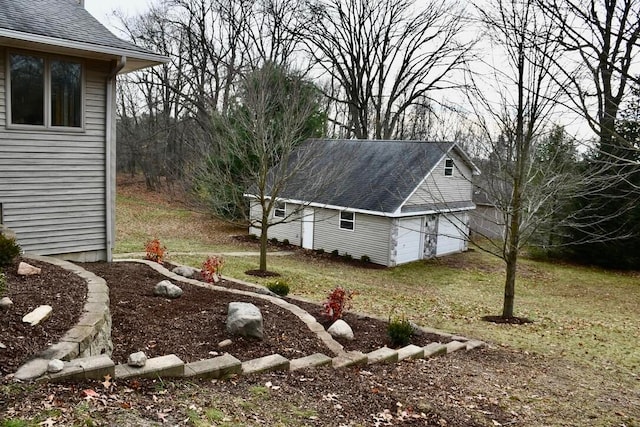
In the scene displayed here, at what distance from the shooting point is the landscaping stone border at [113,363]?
13.1 feet

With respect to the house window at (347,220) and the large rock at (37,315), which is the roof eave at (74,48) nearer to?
the large rock at (37,315)

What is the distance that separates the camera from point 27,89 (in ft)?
28.8

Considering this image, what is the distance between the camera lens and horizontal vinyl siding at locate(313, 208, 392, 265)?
19.4 meters

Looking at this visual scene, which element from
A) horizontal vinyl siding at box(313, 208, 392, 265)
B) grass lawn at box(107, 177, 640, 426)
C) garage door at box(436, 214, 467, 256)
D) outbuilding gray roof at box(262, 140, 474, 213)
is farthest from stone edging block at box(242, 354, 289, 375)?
garage door at box(436, 214, 467, 256)

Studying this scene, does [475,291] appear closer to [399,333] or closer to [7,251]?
[399,333]

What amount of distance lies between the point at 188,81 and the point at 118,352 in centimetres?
3112

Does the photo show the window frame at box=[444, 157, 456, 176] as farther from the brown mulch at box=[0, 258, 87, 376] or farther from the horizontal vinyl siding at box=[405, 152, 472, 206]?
the brown mulch at box=[0, 258, 87, 376]

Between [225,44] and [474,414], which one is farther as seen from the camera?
[225,44]

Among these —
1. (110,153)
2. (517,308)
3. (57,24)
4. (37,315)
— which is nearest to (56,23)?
(57,24)

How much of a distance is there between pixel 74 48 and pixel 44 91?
38.7 inches

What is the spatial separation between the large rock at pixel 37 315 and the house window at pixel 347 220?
621 inches

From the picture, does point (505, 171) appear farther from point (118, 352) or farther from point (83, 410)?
point (83, 410)

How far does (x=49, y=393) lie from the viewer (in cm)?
364

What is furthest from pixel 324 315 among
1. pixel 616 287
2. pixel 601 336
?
pixel 616 287
